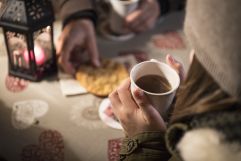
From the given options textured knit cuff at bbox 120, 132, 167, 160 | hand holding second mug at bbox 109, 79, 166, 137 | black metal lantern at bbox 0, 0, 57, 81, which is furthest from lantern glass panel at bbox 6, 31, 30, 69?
textured knit cuff at bbox 120, 132, 167, 160

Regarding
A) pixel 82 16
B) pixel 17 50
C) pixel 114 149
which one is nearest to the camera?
pixel 114 149

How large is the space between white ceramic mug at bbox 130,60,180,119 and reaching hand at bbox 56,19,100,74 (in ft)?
0.84

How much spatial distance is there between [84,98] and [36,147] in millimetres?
177

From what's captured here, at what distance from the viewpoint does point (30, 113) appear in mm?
844

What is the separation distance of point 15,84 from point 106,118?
0.85 feet

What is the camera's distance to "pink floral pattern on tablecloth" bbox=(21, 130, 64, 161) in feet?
2.49

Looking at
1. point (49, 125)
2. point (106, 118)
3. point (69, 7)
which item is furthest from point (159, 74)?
point (69, 7)

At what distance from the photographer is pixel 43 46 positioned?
0.92 meters

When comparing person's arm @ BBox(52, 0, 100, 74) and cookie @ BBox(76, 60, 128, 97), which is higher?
person's arm @ BBox(52, 0, 100, 74)

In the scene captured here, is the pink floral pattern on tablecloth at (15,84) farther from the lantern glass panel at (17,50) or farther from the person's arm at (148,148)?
the person's arm at (148,148)

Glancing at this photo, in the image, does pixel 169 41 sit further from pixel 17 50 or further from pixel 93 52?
pixel 17 50

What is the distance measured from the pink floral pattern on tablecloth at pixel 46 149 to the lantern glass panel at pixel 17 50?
0.68 feet

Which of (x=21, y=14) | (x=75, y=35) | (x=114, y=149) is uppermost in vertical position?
(x=21, y=14)

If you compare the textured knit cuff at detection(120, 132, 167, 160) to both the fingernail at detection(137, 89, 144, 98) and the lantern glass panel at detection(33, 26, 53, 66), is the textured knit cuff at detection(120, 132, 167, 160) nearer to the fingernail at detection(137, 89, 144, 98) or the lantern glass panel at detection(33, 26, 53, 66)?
the fingernail at detection(137, 89, 144, 98)
